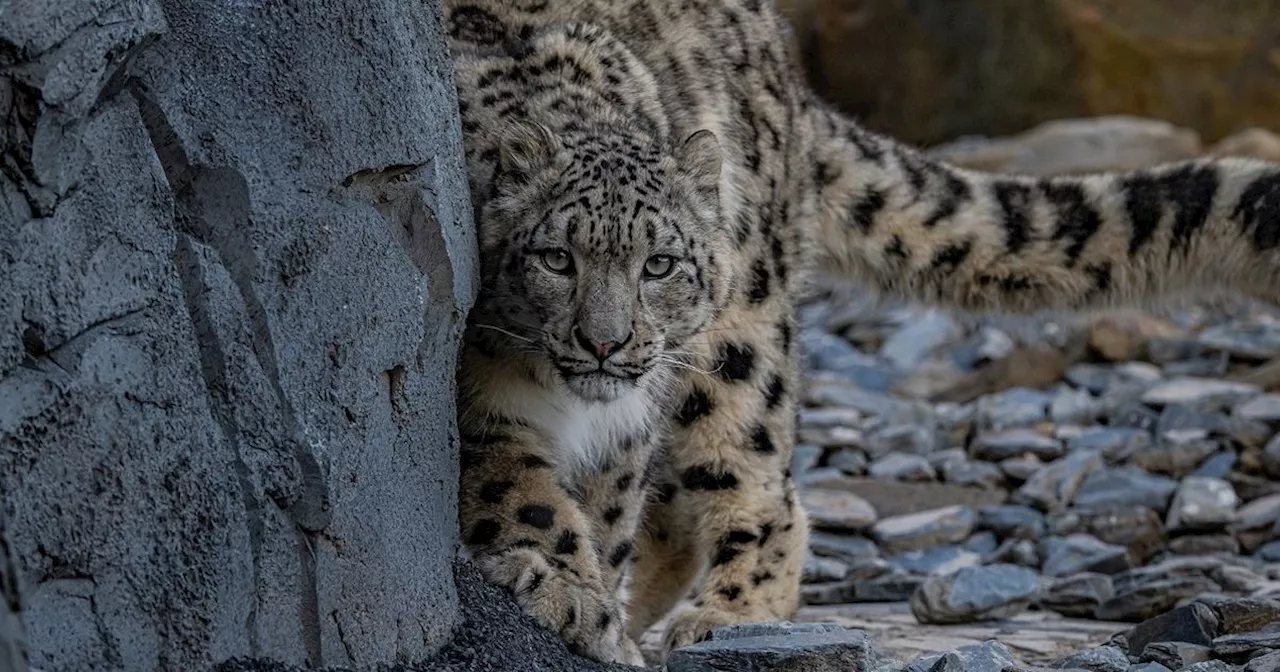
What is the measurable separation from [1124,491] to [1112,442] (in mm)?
840

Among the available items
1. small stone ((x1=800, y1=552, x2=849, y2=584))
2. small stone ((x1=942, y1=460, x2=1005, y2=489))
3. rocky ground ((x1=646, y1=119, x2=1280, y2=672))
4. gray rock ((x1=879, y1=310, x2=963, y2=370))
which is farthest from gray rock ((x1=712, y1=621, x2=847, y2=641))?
gray rock ((x1=879, y1=310, x2=963, y2=370))

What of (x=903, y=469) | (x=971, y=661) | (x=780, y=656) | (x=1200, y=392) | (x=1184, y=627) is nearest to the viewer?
(x=780, y=656)

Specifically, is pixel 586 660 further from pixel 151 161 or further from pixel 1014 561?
pixel 1014 561

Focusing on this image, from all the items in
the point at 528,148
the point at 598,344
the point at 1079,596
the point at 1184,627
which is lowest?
the point at 1079,596

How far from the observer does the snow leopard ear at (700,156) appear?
4.18 meters

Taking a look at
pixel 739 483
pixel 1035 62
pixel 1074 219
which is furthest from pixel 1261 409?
pixel 1035 62

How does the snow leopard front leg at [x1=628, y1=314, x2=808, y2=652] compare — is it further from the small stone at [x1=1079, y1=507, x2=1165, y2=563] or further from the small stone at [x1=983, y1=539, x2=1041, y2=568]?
the small stone at [x1=1079, y1=507, x2=1165, y2=563]

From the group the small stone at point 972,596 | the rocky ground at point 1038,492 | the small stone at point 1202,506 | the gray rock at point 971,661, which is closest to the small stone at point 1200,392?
the rocky ground at point 1038,492

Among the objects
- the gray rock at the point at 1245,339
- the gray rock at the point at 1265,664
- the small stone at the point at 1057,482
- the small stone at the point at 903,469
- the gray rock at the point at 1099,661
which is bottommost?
the gray rock at the point at 1245,339

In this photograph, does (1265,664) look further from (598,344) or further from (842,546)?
(842,546)

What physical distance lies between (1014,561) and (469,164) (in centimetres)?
263

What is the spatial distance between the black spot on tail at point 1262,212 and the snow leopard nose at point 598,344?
1.91 metres

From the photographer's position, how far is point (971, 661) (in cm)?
365

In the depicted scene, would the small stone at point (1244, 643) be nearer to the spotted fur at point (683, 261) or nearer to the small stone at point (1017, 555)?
the spotted fur at point (683, 261)
